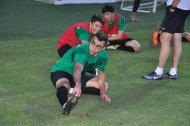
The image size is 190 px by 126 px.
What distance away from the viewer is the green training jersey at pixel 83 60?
14.5ft

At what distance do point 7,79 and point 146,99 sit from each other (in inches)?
65.4

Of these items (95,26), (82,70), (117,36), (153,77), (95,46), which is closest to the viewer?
(95,46)

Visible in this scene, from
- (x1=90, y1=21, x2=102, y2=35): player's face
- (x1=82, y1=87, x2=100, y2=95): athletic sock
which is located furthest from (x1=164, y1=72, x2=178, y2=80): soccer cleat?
(x1=82, y1=87, x2=100, y2=95): athletic sock

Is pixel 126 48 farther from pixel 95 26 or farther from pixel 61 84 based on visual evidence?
pixel 61 84

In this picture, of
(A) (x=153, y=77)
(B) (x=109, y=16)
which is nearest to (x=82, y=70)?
(A) (x=153, y=77)

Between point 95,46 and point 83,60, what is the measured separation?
0.18m

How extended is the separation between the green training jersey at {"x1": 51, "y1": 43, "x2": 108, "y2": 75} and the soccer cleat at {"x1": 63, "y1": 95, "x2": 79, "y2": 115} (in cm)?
43

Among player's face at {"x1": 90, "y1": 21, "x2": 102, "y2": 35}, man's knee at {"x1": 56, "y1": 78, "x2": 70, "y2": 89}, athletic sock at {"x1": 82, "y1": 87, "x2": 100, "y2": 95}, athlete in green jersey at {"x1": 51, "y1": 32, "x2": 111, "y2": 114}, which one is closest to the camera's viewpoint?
athlete in green jersey at {"x1": 51, "y1": 32, "x2": 111, "y2": 114}

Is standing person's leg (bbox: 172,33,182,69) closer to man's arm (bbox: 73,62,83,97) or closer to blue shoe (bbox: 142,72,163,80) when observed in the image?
blue shoe (bbox: 142,72,163,80)

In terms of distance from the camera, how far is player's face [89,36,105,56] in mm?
4301

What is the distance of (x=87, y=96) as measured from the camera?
481cm

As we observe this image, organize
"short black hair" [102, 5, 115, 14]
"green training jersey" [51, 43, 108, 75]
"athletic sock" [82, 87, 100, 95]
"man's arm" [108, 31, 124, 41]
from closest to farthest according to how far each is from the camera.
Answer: "green training jersey" [51, 43, 108, 75] < "athletic sock" [82, 87, 100, 95] < "short black hair" [102, 5, 115, 14] < "man's arm" [108, 31, 124, 41]

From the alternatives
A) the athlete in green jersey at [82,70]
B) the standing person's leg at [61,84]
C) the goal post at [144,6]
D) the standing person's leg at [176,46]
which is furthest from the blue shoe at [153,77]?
the goal post at [144,6]

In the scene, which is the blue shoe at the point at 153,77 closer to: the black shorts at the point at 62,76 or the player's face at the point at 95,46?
the black shorts at the point at 62,76
